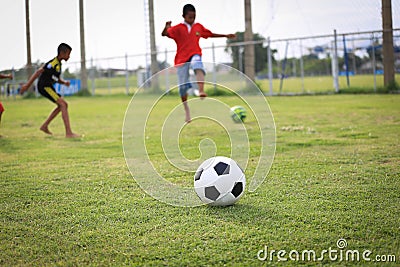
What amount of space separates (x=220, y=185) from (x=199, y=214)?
11.8 inches

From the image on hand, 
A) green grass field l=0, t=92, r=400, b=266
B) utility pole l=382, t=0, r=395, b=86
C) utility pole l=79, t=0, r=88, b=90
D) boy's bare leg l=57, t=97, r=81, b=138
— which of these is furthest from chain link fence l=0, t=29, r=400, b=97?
green grass field l=0, t=92, r=400, b=266

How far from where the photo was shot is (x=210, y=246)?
320cm

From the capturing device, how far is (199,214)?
3.93 metres

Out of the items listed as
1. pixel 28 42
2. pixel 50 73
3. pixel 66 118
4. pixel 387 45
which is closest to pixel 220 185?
pixel 66 118

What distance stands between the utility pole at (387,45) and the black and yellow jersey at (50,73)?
1298 centimetres

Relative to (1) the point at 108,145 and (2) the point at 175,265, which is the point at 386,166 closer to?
(2) the point at 175,265

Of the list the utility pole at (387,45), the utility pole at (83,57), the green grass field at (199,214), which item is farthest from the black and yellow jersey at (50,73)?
the utility pole at (83,57)

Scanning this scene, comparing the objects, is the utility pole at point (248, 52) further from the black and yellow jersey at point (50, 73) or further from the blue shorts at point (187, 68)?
the blue shorts at point (187, 68)

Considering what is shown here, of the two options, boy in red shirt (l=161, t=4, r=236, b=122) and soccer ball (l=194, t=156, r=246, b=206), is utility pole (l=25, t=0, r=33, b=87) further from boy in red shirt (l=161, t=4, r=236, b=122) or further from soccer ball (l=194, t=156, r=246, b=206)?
soccer ball (l=194, t=156, r=246, b=206)

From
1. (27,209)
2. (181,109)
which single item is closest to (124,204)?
(27,209)

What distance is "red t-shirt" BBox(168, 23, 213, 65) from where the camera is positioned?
8.49 m

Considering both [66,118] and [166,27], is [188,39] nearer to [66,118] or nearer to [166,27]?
[166,27]

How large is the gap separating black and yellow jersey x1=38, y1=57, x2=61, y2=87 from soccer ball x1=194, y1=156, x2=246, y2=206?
5.94 m

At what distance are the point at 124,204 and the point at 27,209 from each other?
2.58ft
